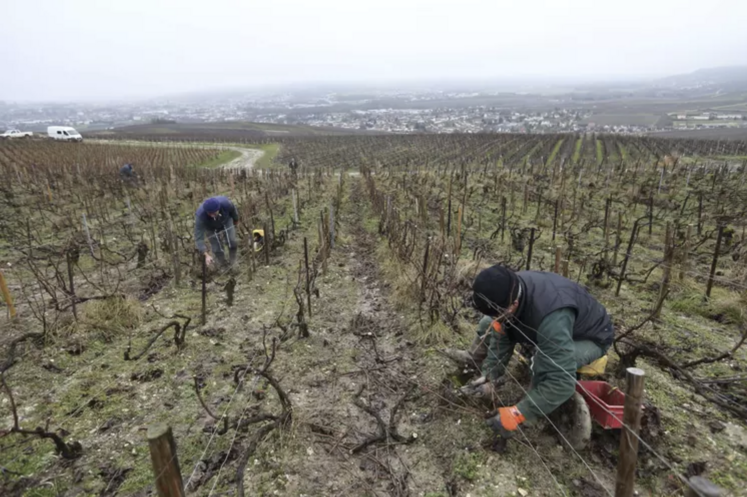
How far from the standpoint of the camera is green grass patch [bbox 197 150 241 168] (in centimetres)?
3060

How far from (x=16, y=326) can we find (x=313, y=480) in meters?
4.44

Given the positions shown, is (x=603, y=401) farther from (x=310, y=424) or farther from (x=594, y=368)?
(x=310, y=424)

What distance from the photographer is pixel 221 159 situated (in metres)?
34.1

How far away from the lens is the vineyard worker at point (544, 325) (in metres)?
2.66

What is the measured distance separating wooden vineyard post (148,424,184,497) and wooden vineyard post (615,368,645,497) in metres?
2.07

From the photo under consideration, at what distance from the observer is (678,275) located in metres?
5.98

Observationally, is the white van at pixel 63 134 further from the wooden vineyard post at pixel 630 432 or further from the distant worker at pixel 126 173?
the wooden vineyard post at pixel 630 432

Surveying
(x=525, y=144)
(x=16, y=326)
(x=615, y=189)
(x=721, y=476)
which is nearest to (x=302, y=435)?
(x=721, y=476)

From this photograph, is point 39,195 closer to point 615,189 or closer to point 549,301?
point 549,301

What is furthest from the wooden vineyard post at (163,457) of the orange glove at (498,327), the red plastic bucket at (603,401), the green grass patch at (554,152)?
the green grass patch at (554,152)

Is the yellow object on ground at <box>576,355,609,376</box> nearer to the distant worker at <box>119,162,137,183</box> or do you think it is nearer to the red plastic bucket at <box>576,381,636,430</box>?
the red plastic bucket at <box>576,381,636,430</box>

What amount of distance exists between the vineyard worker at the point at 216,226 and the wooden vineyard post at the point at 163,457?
4.39m

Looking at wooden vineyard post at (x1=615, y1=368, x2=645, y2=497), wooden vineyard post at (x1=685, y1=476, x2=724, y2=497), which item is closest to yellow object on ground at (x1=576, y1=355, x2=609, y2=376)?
wooden vineyard post at (x1=615, y1=368, x2=645, y2=497)

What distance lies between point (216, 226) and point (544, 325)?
5.30 metres
